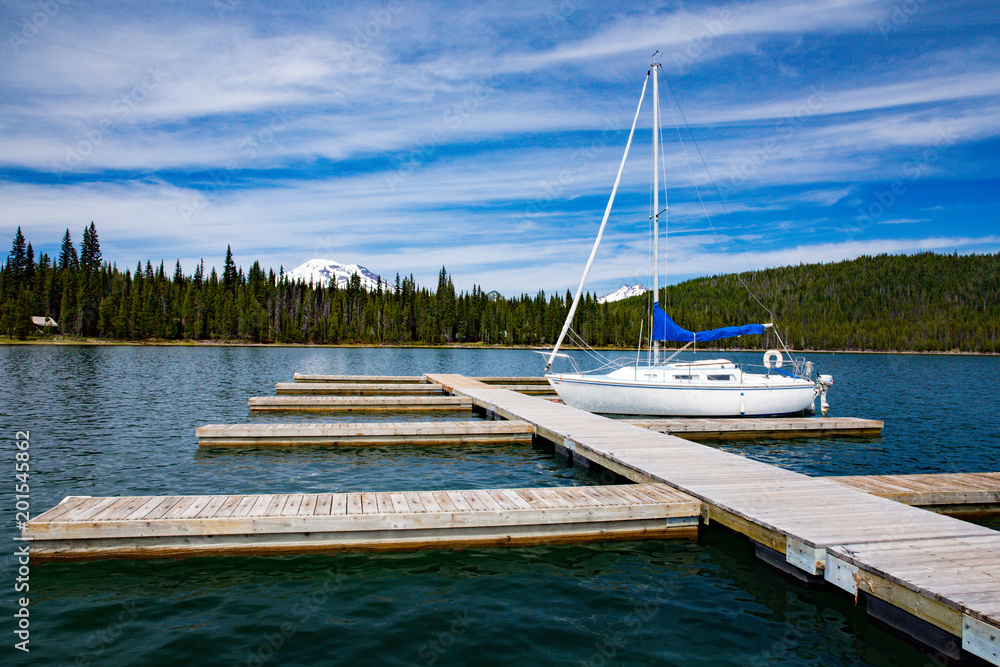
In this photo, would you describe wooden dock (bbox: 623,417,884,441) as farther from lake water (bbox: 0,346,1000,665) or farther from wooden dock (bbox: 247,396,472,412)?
wooden dock (bbox: 247,396,472,412)

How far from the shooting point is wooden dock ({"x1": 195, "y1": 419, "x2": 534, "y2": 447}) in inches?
631

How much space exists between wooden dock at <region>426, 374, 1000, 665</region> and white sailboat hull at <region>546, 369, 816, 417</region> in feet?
27.8

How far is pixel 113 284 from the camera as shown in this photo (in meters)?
105

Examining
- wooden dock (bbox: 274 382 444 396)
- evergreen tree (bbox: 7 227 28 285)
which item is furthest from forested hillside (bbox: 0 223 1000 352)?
wooden dock (bbox: 274 382 444 396)

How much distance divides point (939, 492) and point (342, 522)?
10385 millimetres

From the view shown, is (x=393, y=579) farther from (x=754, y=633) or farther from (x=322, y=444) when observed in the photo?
(x=322, y=444)

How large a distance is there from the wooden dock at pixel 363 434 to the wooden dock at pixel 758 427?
423 cm

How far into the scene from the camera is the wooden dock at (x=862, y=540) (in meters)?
5.65

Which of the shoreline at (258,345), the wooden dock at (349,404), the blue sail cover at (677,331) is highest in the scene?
the blue sail cover at (677,331)

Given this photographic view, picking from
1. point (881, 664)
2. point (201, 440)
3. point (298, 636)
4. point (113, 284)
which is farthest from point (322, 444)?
point (113, 284)

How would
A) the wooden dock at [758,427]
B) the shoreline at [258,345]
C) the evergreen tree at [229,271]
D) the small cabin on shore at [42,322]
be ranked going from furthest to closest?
the evergreen tree at [229,271]
the small cabin on shore at [42,322]
the shoreline at [258,345]
the wooden dock at [758,427]

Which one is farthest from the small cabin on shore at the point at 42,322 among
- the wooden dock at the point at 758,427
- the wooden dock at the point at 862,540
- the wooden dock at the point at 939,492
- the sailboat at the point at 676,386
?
the wooden dock at the point at 939,492

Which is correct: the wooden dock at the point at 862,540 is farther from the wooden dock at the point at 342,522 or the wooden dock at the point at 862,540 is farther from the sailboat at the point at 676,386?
the sailboat at the point at 676,386

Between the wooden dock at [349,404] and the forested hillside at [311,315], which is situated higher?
the forested hillside at [311,315]
